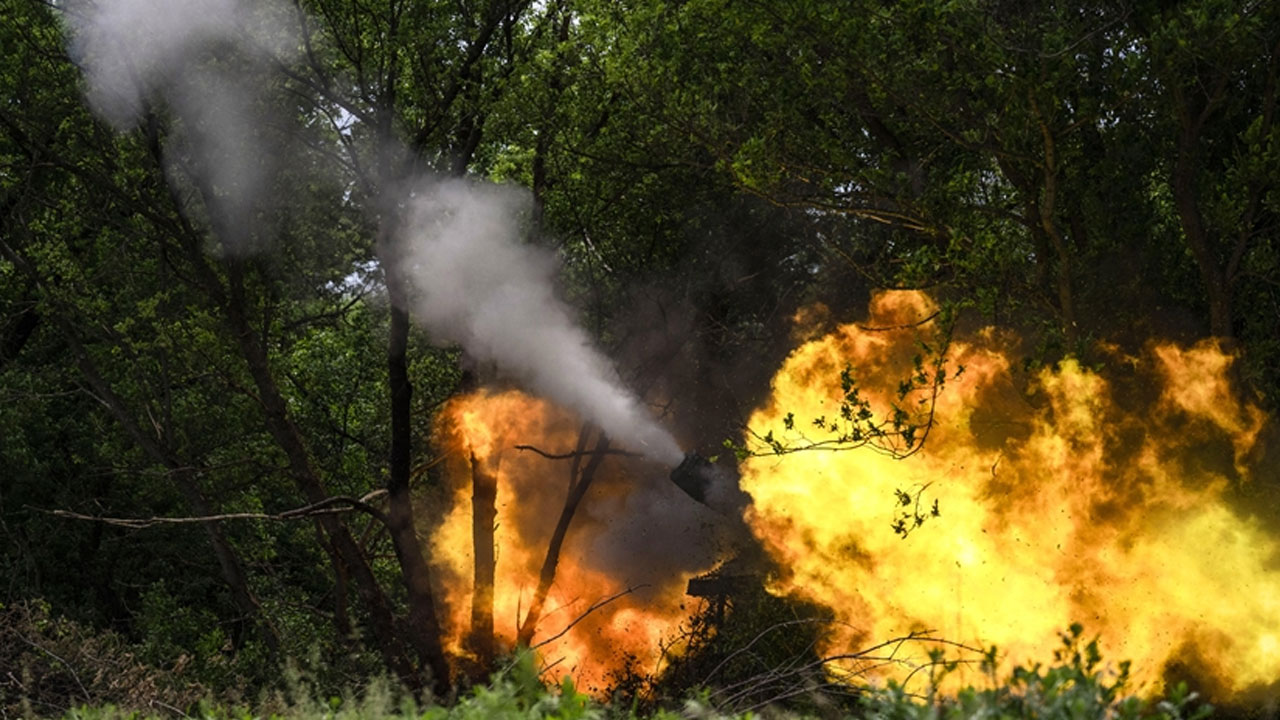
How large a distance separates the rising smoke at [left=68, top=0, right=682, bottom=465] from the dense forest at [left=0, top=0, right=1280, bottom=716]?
0.06 meters

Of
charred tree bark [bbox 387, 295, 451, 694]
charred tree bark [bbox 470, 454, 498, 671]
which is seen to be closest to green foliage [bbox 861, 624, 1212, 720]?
charred tree bark [bbox 387, 295, 451, 694]

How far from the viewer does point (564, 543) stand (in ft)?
69.6

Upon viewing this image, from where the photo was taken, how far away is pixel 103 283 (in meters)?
21.3

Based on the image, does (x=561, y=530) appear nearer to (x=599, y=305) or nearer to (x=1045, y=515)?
(x=599, y=305)

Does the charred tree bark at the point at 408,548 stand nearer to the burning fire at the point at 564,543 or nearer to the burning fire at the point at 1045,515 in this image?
the burning fire at the point at 564,543

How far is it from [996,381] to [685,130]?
4.74m

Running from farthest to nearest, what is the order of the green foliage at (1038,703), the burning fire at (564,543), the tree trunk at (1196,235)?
the burning fire at (564,543) → the tree trunk at (1196,235) → the green foliage at (1038,703)

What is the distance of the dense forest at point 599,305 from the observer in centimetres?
1408

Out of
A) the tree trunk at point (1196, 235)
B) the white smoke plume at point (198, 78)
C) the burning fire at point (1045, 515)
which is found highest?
the white smoke plume at point (198, 78)

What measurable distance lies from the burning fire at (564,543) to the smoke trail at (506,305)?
0.62m

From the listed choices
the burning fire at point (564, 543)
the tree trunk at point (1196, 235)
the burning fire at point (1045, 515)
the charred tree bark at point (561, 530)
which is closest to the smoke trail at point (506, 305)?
the charred tree bark at point (561, 530)

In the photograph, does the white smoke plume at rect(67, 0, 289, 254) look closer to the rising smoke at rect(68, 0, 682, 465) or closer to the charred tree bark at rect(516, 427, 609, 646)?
the rising smoke at rect(68, 0, 682, 465)

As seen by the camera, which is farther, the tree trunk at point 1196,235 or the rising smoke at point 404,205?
the rising smoke at point 404,205

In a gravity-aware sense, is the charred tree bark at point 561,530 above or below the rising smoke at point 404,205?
below
